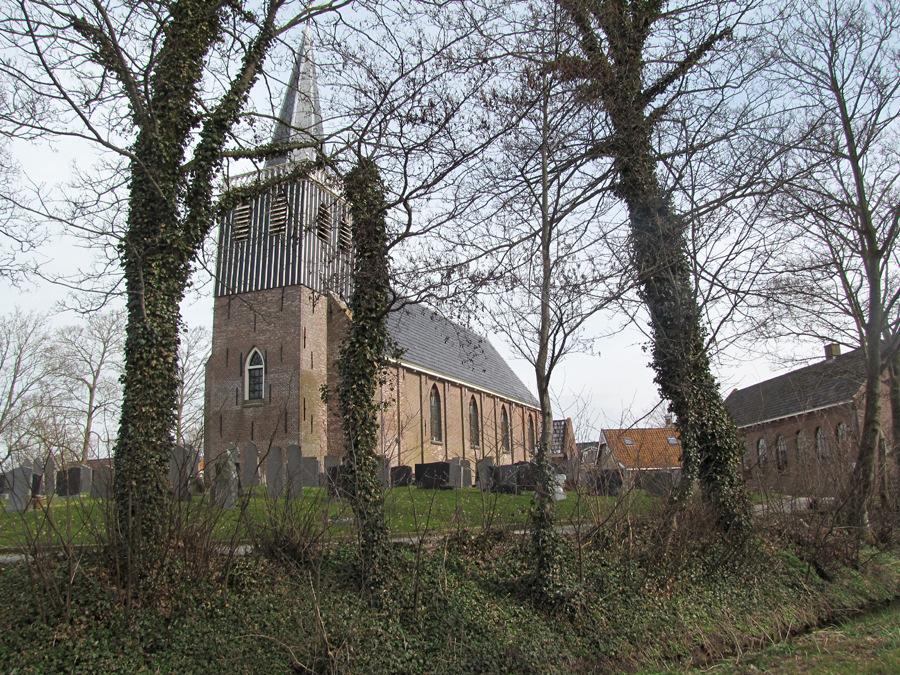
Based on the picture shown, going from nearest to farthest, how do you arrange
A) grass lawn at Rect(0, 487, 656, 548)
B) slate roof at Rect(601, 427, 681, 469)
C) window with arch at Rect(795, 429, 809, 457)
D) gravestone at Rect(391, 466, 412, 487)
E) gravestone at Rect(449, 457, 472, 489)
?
grass lawn at Rect(0, 487, 656, 548) → slate roof at Rect(601, 427, 681, 469) → gravestone at Rect(391, 466, 412, 487) → window with arch at Rect(795, 429, 809, 457) → gravestone at Rect(449, 457, 472, 489)

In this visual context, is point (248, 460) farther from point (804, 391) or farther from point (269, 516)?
point (804, 391)

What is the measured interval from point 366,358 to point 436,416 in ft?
96.4

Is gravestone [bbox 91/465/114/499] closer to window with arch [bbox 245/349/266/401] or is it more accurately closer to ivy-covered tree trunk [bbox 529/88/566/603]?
ivy-covered tree trunk [bbox 529/88/566/603]

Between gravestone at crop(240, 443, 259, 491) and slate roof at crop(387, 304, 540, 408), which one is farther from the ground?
slate roof at crop(387, 304, 540, 408)

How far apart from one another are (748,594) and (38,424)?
9.01m

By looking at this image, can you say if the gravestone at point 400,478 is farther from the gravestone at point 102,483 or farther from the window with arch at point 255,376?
the window with arch at point 255,376

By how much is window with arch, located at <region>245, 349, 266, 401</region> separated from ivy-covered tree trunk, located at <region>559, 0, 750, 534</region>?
21548 millimetres

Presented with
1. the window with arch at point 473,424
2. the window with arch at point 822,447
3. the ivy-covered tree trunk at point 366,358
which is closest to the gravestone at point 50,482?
the ivy-covered tree trunk at point 366,358

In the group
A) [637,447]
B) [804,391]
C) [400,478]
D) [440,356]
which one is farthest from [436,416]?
[637,447]

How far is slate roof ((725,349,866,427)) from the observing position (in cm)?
1694

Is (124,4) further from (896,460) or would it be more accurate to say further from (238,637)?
(896,460)

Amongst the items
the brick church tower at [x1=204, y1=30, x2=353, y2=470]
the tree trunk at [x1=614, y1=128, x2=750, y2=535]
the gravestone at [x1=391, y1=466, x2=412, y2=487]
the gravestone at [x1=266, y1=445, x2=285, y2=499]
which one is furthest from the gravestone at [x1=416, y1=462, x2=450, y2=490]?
the tree trunk at [x1=614, y1=128, x2=750, y2=535]

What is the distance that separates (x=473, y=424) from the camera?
138ft

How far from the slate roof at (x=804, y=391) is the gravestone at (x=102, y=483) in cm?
1250
